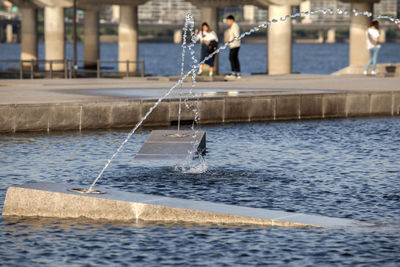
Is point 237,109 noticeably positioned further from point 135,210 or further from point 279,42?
point 279,42

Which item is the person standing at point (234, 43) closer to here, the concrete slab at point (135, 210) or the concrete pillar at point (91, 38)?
the concrete slab at point (135, 210)

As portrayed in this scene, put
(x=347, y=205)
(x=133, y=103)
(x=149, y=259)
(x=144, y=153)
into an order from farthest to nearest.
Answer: (x=133, y=103), (x=144, y=153), (x=347, y=205), (x=149, y=259)

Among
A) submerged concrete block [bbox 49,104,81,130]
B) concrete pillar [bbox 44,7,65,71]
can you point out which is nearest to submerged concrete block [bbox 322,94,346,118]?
submerged concrete block [bbox 49,104,81,130]

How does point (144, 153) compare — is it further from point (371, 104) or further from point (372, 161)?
point (371, 104)

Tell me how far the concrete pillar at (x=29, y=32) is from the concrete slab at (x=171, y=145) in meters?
50.5

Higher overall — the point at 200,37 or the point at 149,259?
the point at 200,37

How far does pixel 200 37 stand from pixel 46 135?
14266 millimetres

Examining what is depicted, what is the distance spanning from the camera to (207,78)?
31062 mm

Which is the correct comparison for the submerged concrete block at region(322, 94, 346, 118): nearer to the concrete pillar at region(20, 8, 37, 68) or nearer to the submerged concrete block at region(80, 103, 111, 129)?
the submerged concrete block at region(80, 103, 111, 129)

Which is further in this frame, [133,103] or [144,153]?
[133,103]

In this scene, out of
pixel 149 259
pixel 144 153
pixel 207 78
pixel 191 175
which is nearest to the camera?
pixel 149 259

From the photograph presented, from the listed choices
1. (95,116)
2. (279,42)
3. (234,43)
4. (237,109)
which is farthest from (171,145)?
(279,42)

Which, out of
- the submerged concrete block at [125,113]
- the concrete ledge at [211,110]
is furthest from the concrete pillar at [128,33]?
the submerged concrete block at [125,113]

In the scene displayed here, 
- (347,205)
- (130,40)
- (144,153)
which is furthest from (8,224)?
(130,40)
